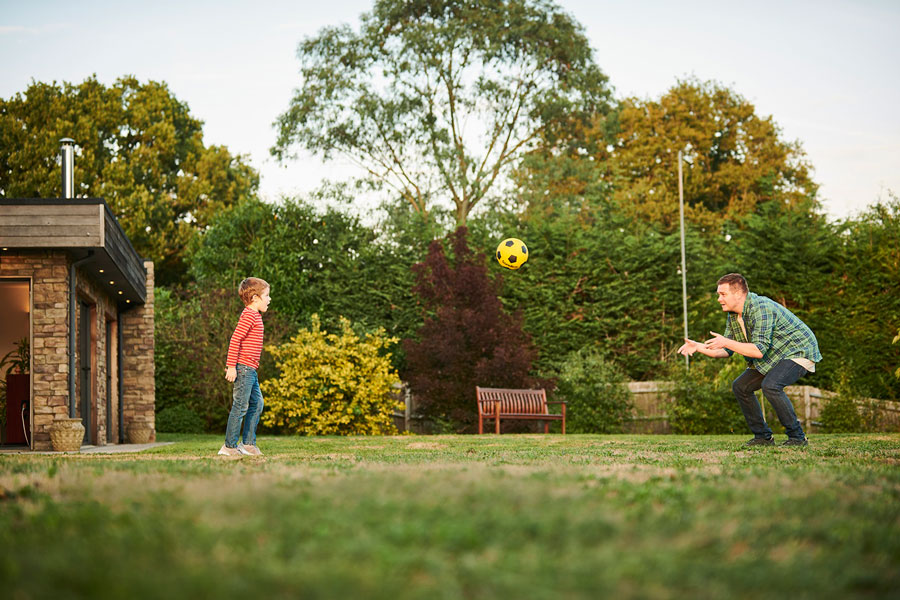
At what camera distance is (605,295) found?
19672 mm

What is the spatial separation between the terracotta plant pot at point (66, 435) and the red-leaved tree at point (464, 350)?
25.8 ft

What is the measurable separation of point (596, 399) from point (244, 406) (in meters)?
10.3

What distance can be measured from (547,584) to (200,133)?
110 ft

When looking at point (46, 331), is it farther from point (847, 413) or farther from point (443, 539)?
point (847, 413)

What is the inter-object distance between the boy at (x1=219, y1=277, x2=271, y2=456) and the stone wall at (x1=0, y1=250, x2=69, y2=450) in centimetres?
398

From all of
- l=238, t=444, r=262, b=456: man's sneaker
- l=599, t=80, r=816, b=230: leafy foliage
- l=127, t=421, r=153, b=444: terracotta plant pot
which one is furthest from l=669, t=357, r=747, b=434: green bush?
l=599, t=80, r=816, b=230: leafy foliage

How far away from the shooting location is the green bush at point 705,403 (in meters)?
15.8

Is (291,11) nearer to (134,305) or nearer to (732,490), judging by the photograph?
(134,305)

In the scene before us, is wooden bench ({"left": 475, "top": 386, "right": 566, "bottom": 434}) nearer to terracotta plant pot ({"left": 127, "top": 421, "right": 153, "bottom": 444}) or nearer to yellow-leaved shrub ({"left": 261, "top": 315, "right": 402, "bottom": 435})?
yellow-leaved shrub ({"left": 261, "top": 315, "right": 402, "bottom": 435})

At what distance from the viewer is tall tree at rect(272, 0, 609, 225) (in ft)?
82.4

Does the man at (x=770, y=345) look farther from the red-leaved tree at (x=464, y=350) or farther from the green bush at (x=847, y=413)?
the red-leaved tree at (x=464, y=350)

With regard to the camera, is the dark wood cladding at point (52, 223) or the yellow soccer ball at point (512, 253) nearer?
the dark wood cladding at point (52, 223)

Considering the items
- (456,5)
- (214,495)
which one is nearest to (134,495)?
(214,495)

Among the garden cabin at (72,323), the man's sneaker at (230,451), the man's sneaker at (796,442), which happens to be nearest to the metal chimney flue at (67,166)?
the garden cabin at (72,323)
